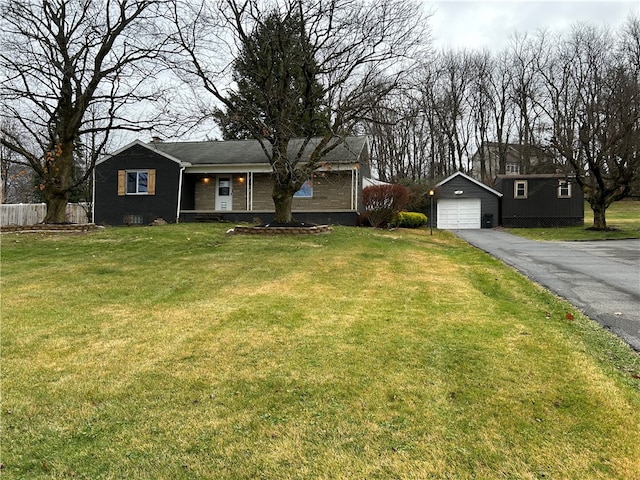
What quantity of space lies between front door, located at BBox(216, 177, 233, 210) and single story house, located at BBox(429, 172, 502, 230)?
1289 centimetres

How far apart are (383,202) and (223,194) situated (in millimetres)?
8417

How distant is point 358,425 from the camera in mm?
2693

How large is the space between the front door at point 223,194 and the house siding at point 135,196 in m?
2.17

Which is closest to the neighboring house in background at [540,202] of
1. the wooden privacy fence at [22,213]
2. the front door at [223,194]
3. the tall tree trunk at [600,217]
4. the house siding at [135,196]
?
the tall tree trunk at [600,217]

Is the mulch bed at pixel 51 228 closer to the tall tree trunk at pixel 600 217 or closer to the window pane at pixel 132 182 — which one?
the window pane at pixel 132 182

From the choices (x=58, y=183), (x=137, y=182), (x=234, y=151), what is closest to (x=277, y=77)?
(x=234, y=151)

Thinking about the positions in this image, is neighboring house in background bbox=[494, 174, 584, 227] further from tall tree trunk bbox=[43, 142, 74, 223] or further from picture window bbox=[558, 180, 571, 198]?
tall tree trunk bbox=[43, 142, 74, 223]

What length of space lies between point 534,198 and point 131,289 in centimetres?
2567

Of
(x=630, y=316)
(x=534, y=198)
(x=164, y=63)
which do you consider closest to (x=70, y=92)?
(x=164, y=63)

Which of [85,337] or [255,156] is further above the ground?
[255,156]

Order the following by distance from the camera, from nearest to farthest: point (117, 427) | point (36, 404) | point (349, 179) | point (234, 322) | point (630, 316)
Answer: point (117, 427)
point (36, 404)
point (234, 322)
point (630, 316)
point (349, 179)

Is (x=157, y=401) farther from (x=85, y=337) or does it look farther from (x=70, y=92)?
(x=70, y=92)

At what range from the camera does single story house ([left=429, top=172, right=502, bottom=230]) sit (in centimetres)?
2636

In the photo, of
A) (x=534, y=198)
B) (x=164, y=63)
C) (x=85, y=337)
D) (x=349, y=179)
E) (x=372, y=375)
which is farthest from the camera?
(x=534, y=198)
